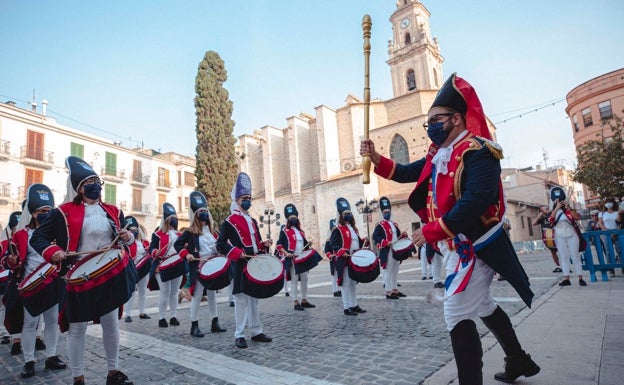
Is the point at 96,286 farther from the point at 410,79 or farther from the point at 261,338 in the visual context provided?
the point at 410,79

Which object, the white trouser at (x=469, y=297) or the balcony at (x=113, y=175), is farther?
the balcony at (x=113, y=175)

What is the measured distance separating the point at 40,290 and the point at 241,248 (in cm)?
244

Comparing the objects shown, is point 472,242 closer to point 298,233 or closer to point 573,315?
point 573,315

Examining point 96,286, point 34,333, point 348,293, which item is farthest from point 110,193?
point 96,286

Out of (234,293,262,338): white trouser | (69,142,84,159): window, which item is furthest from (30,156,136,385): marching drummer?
(69,142,84,159): window

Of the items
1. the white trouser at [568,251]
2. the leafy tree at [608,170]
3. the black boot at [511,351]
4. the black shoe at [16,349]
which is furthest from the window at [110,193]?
the leafy tree at [608,170]

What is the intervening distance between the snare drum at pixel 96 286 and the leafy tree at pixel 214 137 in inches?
716

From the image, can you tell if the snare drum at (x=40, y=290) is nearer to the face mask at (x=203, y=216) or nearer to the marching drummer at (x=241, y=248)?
A: the marching drummer at (x=241, y=248)

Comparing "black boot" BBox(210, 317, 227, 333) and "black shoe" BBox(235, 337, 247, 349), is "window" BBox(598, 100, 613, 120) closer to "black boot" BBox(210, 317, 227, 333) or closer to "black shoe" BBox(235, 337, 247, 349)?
"black boot" BBox(210, 317, 227, 333)

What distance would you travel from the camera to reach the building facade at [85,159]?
23812mm

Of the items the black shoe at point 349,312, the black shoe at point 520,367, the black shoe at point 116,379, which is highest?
the black shoe at point 520,367

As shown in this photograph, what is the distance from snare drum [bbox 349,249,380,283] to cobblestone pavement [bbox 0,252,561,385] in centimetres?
68

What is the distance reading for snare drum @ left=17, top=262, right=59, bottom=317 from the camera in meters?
4.12

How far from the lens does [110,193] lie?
30109mm
